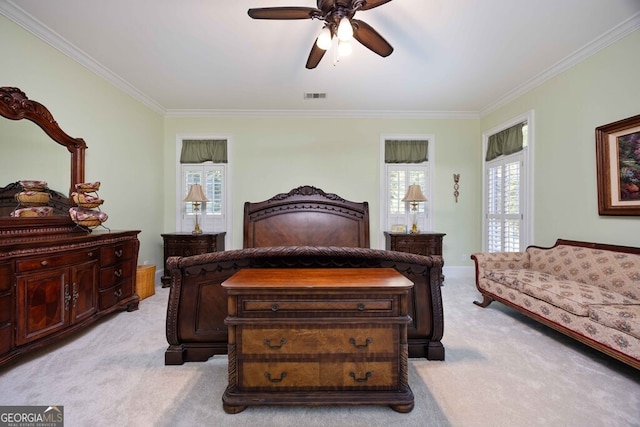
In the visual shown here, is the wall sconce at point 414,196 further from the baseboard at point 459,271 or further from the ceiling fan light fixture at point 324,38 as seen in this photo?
the ceiling fan light fixture at point 324,38

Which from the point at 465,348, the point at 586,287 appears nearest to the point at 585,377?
the point at 465,348

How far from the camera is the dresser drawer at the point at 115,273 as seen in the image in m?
2.78

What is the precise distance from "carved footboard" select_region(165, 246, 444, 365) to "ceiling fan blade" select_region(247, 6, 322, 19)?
1.68 m

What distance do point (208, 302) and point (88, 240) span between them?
153 cm

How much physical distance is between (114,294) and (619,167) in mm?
5388

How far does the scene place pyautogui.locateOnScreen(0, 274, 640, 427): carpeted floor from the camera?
5.05ft

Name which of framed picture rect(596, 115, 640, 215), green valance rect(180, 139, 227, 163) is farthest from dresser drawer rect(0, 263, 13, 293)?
framed picture rect(596, 115, 640, 215)

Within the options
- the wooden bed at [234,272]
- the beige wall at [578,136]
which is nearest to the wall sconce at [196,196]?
the wooden bed at [234,272]

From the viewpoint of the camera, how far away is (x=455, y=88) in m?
3.86

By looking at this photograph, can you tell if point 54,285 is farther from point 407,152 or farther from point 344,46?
point 407,152

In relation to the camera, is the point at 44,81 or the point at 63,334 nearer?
the point at 63,334

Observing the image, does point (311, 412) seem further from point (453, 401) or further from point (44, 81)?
point (44, 81)

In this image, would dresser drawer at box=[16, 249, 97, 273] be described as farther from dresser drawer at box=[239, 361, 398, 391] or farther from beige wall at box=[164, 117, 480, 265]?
beige wall at box=[164, 117, 480, 265]

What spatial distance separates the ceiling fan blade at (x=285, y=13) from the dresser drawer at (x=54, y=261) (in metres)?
2.51
